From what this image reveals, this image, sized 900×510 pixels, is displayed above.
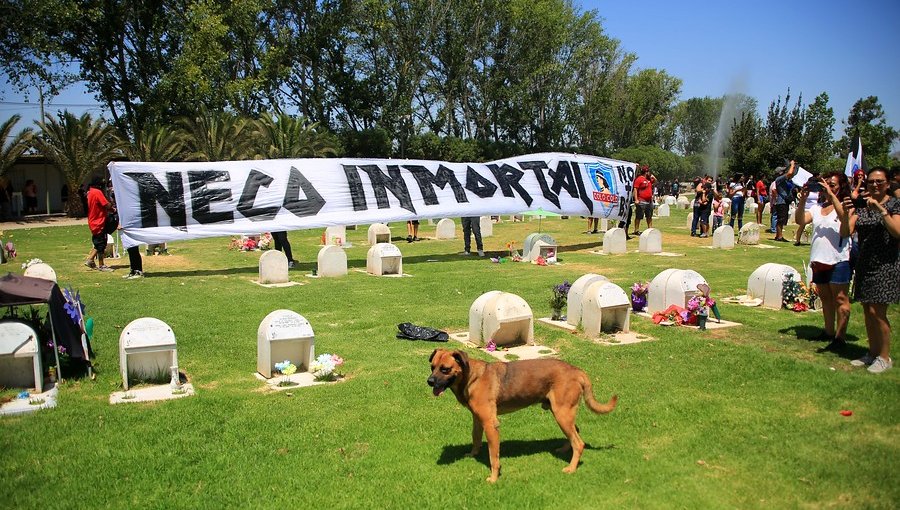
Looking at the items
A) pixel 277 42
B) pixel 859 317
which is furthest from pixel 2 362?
pixel 277 42

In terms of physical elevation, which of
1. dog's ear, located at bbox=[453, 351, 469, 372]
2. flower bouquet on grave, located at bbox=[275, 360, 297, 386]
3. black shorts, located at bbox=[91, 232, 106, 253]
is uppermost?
black shorts, located at bbox=[91, 232, 106, 253]

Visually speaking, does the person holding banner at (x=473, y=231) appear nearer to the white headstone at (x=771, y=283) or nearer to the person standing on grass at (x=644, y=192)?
the person standing on grass at (x=644, y=192)

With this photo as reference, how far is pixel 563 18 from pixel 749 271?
46.6 m

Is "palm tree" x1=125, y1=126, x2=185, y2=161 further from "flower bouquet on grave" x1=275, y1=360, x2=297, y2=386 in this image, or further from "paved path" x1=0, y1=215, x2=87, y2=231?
"flower bouquet on grave" x1=275, y1=360, x2=297, y2=386

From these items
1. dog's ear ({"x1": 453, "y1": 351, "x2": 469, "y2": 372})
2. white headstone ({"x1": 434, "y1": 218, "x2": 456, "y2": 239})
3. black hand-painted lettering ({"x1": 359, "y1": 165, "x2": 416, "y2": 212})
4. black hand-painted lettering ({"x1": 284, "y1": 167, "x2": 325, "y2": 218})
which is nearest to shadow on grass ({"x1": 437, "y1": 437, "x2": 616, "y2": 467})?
dog's ear ({"x1": 453, "y1": 351, "x2": 469, "y2": 372})

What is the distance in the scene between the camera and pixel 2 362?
787 centimetres

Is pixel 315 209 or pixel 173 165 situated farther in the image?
pixel 315 209

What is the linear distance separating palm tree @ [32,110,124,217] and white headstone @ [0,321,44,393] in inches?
1205

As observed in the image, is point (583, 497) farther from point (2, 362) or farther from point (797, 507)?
point (2, 362)

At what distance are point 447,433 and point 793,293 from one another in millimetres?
8923

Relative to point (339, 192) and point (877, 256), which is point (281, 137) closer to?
point (339, 192)

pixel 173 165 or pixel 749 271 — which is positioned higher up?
pixel 173 165

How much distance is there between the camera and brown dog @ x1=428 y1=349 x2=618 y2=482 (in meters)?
5.68

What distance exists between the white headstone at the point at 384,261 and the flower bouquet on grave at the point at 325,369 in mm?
8255
